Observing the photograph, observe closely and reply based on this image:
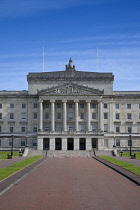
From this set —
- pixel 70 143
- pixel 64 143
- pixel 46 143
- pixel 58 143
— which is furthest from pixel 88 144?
pixel 46 143

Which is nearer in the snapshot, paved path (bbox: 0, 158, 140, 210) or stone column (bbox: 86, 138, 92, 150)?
paved path (bbox: 0, 158, 140, 210)

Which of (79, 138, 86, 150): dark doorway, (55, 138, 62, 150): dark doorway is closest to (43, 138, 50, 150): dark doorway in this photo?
(55, 138, 62, 150): dark doorway

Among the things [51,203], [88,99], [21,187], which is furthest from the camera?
[88,99]

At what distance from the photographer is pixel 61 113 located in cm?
10831

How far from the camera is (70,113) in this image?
10856cm

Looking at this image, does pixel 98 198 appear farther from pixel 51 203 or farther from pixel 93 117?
pixel 93 117

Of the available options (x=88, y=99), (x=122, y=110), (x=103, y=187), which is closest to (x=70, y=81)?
(x=88, y=99)

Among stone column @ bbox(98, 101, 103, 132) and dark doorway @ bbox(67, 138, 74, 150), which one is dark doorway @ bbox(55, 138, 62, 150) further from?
stone column @ bbox(98, 101, 103, 132)

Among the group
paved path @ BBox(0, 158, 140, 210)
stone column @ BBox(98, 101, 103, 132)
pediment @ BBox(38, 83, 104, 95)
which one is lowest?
paved path @ BBox(0, 158, 140, 210)

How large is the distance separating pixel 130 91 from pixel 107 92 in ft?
25.0

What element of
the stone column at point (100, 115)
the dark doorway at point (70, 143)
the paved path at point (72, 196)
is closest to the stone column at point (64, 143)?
the dark doorway at point (70, 143)

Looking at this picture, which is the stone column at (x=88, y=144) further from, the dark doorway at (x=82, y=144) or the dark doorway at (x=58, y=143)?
the dark doorway at (x=58, y=143)

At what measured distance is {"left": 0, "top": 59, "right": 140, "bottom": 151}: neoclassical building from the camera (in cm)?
10393

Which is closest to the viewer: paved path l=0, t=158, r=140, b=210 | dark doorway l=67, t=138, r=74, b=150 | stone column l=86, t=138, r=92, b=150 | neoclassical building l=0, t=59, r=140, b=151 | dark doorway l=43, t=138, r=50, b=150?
paved path l=0, t=158, r=140, b=210
